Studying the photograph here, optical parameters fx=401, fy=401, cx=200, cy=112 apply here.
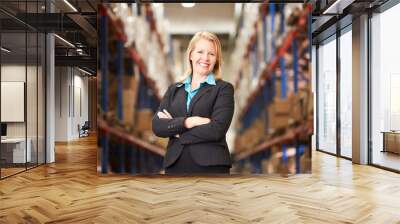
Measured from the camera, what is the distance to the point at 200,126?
4.53m

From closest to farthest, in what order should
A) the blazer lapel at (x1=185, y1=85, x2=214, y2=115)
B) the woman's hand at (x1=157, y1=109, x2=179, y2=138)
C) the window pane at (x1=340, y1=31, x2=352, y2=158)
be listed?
the blazer lapel at (x1=185, y1=85, x2=214, y2=115)
the woman's hand at (x1=157, y1=109, x2=179, y2=138)
the window pane at (x1=340, y1=31, x2=352, y2=158)

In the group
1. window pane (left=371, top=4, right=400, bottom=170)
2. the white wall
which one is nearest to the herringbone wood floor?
window pane (left=371, top=4, right=400, bottom=170)

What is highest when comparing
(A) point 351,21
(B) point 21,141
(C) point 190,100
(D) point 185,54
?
(A) point 351,21

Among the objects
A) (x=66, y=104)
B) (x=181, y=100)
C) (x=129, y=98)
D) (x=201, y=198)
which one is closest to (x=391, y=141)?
(x=201, y=198)

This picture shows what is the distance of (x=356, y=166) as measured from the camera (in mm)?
7598

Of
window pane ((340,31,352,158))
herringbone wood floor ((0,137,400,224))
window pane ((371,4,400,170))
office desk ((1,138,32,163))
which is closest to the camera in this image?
herringbone wood floor ((0,137,400,224))

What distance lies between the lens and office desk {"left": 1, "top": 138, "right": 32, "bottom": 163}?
20.5 feet

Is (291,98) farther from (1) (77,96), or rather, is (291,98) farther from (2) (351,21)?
(1) (77,96)

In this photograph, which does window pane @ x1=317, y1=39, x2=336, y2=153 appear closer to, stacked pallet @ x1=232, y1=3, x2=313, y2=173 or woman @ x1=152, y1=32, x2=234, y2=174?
stacked pallet @ x1=232, y1=3, x2=313, y2=173

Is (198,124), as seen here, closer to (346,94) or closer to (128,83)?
(128,83)

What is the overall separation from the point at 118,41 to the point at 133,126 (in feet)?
4.41

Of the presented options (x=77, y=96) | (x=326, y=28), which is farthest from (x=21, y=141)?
(x=77, y=96)

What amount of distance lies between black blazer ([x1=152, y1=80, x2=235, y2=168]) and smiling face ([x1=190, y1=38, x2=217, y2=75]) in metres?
0.23

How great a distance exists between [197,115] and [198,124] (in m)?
0.15
